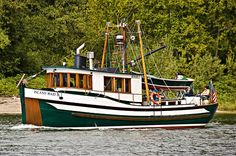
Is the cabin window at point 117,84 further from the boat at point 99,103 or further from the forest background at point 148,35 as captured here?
the forest background at point 148,35

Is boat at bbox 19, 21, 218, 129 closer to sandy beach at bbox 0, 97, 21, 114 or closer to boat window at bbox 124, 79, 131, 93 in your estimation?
boat window at bbox 124, 79, 131, 93

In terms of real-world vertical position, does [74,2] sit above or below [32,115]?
above

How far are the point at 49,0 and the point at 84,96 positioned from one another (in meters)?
39.8

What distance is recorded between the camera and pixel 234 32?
76125mm

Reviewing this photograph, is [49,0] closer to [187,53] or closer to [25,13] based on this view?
[25,13]

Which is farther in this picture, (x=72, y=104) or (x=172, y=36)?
(x=172, y=36)

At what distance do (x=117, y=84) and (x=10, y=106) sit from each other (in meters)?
19.2

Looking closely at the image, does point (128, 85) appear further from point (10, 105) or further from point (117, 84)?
point (10, 105)

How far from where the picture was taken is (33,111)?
1843 inches

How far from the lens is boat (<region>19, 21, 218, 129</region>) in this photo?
46.5 meters

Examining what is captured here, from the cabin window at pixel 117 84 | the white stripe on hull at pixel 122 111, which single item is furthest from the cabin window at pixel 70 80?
the white stripe on hull at pixel 122 111

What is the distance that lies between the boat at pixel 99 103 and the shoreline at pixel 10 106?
16.6 meters

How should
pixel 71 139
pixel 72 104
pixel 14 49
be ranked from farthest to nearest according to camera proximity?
pixel 14 49 → pixel 72 104 → pixel 71 139

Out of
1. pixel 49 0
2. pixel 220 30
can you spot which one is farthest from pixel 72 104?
pixel 49 0
